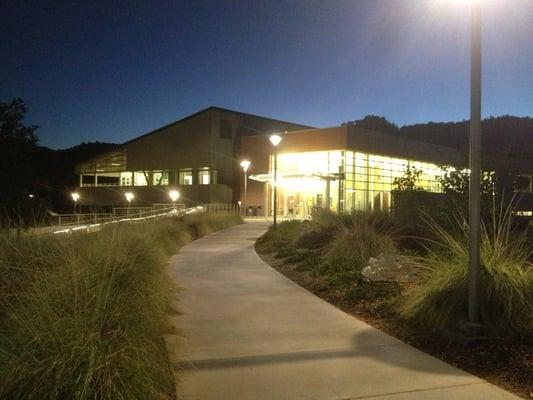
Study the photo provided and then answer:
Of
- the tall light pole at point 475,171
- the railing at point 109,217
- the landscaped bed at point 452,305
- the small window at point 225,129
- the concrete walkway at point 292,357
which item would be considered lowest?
the concrete walkway at point 292,357

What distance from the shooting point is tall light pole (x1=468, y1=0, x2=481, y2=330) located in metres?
6.37

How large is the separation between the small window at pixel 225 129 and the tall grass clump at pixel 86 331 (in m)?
47.8

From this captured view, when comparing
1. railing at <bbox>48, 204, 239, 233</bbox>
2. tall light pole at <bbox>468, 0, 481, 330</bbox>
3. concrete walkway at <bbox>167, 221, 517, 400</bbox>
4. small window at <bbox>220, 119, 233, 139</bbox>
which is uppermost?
small window at <bbox>220, 119, 233, 139</bbox>

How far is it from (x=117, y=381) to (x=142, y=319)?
167 cm

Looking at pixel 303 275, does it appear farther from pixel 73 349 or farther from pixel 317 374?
pixel 73 349

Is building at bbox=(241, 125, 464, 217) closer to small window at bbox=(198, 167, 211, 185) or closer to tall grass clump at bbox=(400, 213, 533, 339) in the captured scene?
small window at bbox=(198, 167, 211, 185)

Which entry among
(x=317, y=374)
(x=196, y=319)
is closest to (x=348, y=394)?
(x=317, y=374)

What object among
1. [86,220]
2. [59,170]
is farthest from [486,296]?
[59,170]

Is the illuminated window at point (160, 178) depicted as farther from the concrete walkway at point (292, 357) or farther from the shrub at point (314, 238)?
the concrete walkway at point (292, 357)

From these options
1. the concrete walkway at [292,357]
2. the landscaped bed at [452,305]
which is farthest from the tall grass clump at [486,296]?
the concrete walkway at [292,357]

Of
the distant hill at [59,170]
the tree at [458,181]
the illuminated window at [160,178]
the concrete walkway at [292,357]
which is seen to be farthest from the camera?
the illuminated window at [160,178]

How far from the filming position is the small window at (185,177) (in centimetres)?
5762

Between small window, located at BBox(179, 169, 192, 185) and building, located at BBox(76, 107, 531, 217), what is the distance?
0.35 ft

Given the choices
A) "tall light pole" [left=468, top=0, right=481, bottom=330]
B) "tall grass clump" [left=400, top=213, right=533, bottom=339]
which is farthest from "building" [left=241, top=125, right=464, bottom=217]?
"tall light pole" [left=468, top=0, right=481, bottom=330]
